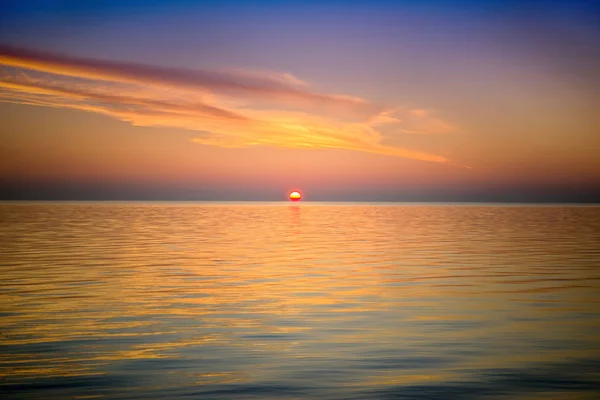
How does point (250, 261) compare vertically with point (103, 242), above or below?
below

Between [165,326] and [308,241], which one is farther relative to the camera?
[308,241]

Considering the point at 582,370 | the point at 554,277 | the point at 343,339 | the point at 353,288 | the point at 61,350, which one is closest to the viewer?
the point at 582,370

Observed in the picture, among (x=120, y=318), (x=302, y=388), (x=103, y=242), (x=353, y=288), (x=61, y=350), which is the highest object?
(x=103, y=242)

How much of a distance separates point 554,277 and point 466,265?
4.73 m

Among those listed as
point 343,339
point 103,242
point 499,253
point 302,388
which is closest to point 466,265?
point 499,253

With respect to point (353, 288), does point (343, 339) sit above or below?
below

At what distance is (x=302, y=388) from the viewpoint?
1067cm

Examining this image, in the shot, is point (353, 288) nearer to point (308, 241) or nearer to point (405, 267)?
point (405, 267)

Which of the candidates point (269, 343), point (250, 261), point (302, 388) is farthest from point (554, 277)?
point (302, 388)

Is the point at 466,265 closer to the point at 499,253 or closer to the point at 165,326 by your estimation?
the point at 499,253

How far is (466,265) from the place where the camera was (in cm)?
2980

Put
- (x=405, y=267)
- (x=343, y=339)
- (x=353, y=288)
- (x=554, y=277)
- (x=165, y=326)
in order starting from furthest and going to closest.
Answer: (x=405, y=267) → (x=554, y=277) → (x=353, y=288) → (x=165, y=326) → (x=343, y=339)

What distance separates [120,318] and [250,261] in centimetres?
1486

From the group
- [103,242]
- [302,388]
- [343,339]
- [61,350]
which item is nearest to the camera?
[302,388]
